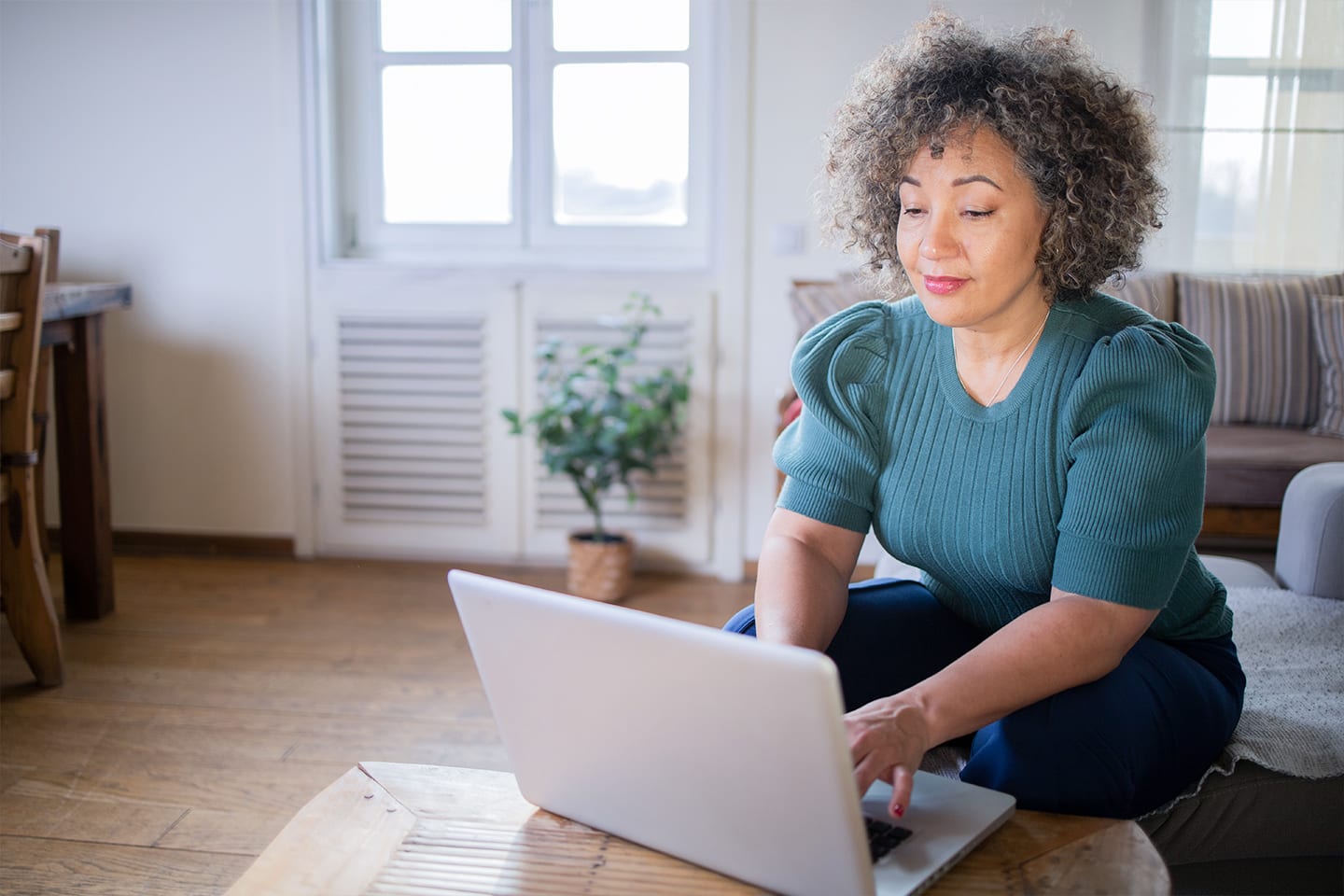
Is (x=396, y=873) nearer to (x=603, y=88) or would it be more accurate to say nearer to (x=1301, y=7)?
(x=603, y=88)

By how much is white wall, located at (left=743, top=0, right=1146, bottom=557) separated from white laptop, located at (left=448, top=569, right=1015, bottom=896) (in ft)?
7.67

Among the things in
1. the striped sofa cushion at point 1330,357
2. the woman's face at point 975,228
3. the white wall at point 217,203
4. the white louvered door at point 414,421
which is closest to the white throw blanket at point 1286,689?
the woman's face at point 975,228

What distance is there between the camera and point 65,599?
287 centimetres

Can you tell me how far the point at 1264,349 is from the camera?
2951 millimetres

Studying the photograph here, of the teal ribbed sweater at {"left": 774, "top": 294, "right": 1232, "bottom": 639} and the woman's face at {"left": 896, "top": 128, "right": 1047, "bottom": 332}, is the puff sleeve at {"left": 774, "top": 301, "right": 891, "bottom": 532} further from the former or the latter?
the woman's face at {"left": 896, "top": 128, "right": 1047, "bottom": 332}

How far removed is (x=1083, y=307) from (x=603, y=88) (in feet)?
7.53

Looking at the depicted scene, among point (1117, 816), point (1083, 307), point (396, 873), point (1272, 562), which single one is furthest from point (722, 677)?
point (1272, 562)

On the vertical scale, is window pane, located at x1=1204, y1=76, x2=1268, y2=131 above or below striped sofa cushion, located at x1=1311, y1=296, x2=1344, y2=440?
above

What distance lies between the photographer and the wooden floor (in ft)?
6.04

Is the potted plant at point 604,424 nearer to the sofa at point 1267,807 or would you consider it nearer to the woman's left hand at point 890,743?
the sofa at point 1267,807

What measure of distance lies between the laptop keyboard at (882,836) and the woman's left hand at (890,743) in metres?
0.01

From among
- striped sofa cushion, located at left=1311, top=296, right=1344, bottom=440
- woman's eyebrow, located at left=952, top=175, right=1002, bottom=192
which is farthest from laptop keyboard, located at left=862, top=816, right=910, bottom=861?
striped sofa cushion, located at left=1311, top=296, right=1344, bottom=440

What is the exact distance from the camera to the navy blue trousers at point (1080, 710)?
3.49ft

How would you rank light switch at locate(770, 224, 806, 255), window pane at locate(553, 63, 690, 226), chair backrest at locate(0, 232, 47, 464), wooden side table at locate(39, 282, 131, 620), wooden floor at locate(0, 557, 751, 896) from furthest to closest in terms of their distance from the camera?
window pane at locate(553, 63, 690, 226)
light switch at locate(770, 224, 806, 255)
wooden side table at locate(39, 282, 131, 620)
chair backrest at locate(0, 232, 47, 464)
wooden floor at locate(0, 557, 751, 896)
